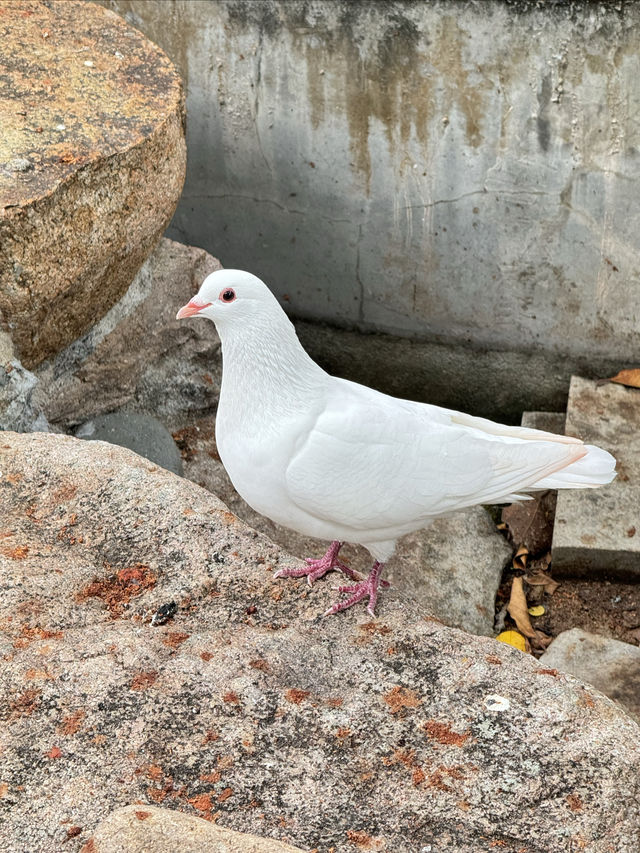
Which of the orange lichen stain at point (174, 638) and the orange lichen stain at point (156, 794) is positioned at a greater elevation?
the orange lichen stain at point (156, 794)

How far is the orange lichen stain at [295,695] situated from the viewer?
247 centimetres

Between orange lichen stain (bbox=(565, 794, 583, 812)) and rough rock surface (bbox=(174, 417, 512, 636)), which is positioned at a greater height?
orange lichen stain (bbox=(565, 794, 583, 812))

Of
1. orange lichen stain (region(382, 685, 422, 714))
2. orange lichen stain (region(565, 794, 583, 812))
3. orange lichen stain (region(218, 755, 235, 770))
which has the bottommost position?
orange lichen stain (region(382, 685, 422, 714))

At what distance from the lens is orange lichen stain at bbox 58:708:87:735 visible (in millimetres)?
2346

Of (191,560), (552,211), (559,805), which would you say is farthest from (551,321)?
(559,805)

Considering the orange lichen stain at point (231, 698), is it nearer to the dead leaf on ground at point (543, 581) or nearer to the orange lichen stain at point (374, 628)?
the orange lichen stain at point (374, 628)

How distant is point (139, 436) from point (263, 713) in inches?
90.6

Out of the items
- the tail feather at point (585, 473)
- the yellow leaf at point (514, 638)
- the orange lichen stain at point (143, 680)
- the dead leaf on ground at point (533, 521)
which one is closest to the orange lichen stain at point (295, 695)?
the orange lichen stain at point (143, 680)

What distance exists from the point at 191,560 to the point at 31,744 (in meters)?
0.77

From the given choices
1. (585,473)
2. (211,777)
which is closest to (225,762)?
(211,777)

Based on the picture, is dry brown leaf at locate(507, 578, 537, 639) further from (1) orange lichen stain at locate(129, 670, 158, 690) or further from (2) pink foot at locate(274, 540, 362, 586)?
(1) orange lichen stain at locate(129, 670, 158, 690)

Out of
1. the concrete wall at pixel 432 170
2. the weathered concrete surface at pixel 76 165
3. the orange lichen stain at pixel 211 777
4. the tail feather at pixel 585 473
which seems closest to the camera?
the orange lichen stain at pixel 211 777

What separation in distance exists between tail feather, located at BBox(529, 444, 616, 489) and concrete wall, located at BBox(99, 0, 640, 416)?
219cm

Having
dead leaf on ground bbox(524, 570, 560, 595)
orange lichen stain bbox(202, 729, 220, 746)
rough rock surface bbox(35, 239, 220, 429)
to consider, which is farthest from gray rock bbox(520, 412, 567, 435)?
orange lichen stain bbox(202, 729, 220, 746)
